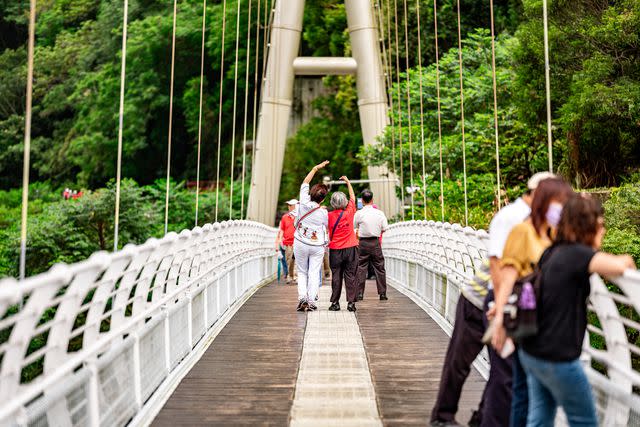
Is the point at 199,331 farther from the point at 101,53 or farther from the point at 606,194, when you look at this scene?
the point at 101,53

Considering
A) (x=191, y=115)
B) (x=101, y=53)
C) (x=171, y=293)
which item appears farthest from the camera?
(x=101, y=53)

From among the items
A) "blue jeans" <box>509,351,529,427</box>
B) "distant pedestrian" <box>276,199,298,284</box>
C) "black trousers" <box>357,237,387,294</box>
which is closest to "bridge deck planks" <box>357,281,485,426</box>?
"black trousers" <box>357,237,387,294</box>

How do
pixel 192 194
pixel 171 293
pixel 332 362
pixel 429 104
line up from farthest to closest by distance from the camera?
pixel 192 194 → pixel 429 104 → pixel 332 362 → pixel 171 293

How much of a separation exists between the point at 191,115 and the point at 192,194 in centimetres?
471

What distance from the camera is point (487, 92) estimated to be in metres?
22.1

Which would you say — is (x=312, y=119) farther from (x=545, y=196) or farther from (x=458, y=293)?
(x=545, y=196)

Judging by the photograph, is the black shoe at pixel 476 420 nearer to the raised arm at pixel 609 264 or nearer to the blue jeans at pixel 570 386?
the blue jeans at pixel 570 386

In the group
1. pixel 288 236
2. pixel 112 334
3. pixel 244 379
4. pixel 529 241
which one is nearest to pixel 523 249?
pixel 529 241

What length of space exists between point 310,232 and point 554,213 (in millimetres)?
5338

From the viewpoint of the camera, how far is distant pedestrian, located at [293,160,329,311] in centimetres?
820

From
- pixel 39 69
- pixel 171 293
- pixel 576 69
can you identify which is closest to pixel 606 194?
pixel 576 69

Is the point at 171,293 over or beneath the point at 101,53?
beneath

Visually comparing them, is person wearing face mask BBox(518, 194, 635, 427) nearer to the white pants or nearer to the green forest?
the white pants

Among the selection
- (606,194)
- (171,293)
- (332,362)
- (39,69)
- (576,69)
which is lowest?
(332,362)
